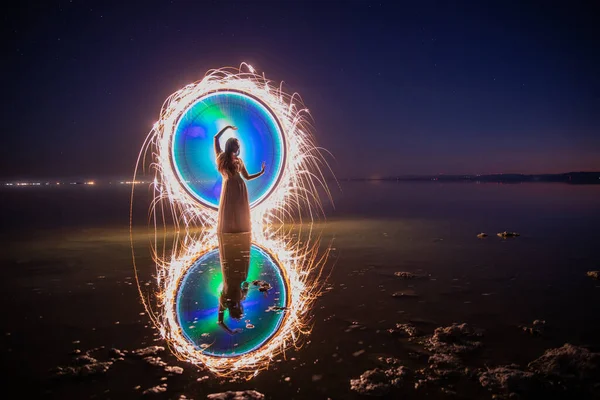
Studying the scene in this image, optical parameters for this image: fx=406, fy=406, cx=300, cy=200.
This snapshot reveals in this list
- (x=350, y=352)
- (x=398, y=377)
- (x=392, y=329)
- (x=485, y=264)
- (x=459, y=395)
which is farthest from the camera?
(x=485, y=264)

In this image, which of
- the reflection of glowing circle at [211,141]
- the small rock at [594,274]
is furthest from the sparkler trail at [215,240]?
the small rock at [594,274]

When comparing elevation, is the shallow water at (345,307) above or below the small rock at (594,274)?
below

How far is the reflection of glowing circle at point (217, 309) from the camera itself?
391 centimetres

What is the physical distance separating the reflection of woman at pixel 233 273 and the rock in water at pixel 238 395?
119 centimetres

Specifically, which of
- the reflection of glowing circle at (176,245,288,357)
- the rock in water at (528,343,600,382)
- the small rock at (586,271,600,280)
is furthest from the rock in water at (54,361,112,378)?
the small rock at (586,271,600,280)

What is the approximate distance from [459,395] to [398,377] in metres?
0.47

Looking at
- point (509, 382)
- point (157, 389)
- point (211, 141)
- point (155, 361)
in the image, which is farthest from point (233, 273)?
point (211, 141)

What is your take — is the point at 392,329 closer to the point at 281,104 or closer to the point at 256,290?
the point at 256,290

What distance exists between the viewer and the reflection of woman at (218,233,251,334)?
4895 mm

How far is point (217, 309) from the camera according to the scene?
16.1ft

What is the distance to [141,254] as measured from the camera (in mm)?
8617

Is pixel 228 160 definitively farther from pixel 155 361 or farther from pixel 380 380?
pixel 380 380

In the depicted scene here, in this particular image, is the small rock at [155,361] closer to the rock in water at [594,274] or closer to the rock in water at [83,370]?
the rock in water at [83,370]

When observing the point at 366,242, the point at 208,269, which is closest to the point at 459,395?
the point at 208,269
